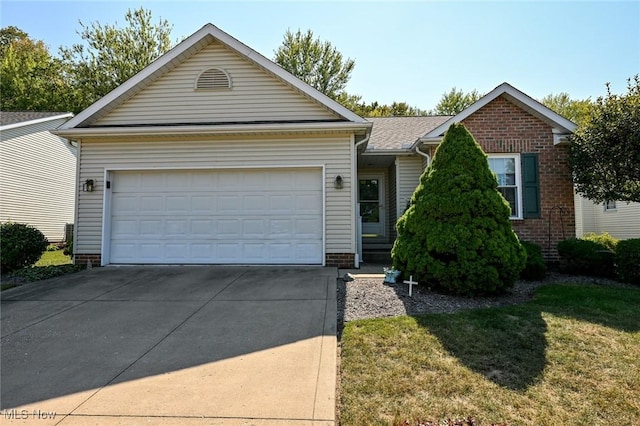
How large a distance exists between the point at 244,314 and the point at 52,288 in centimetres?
437

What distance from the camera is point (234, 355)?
3.59 meters

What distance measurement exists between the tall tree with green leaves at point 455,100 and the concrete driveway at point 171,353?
89.5 feet

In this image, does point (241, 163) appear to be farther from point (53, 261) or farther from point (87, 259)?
point (53, 261)

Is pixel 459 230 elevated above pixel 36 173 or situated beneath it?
situated beneath

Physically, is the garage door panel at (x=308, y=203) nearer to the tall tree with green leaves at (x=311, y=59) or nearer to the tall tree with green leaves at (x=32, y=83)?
the tall tree with green leaves at (x=311, y=59)

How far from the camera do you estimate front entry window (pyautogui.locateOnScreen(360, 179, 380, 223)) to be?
39.5 ft

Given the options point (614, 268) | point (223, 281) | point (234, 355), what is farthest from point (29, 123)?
point (614, 268)

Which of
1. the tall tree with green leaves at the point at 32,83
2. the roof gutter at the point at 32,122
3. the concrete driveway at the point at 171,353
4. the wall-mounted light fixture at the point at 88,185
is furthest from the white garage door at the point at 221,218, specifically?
the tall tree with green leaves at the point at 32,83

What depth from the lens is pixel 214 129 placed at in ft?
26.6

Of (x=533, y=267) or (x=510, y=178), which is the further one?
(x=510, y=178)

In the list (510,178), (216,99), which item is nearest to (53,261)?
(216,99)

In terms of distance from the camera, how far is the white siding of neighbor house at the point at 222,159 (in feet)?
26.7

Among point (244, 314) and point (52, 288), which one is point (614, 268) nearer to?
point (244, 314)

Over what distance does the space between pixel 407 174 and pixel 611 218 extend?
1106cm
